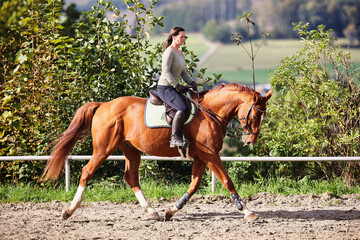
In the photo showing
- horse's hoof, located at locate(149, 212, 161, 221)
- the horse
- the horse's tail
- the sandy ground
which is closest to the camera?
the sandy ground

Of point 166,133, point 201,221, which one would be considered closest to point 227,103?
point 166,133

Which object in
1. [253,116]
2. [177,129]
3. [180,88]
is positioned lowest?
[177,129]

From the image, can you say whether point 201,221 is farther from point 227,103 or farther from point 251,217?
point 227,103

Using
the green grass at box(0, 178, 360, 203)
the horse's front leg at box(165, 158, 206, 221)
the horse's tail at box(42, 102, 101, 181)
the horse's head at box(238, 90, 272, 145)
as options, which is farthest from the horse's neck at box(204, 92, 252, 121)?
the green grass at box(0, 178, 360, 203)

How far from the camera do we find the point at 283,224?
21.2 feet

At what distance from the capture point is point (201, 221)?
6.72 m

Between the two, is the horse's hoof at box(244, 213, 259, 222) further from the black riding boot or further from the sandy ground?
the black riding boot

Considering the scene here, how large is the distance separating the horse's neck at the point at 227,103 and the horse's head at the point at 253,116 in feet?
0.45

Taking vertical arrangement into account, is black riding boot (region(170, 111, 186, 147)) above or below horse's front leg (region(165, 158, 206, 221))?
above

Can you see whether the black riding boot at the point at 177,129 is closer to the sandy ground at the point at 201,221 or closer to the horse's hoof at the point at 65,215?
the sandy ground at the point at 201,221

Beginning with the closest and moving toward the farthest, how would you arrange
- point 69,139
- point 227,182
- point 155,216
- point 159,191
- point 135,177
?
point 227,182 → point 155,216 → point 69,139 → point 135,177 → point 159,191

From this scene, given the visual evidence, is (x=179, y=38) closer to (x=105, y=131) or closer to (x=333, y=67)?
(x=105, y=131)

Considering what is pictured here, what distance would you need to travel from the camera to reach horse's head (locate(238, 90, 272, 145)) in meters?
6.34

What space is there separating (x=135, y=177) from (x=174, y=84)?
1.61 meters
